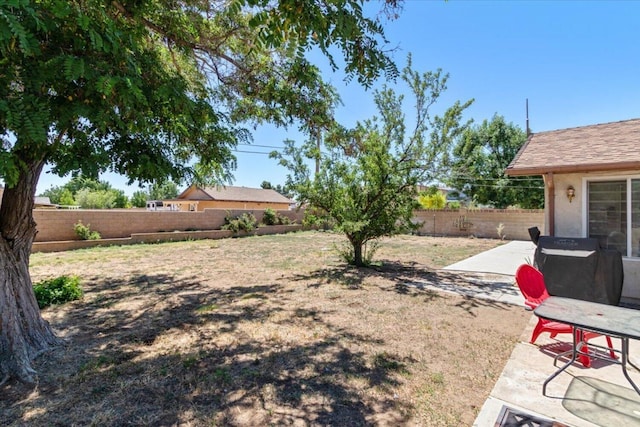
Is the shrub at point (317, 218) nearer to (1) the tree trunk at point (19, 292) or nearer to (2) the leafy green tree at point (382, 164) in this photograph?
(2) the leafy green tree at point (382, 164)

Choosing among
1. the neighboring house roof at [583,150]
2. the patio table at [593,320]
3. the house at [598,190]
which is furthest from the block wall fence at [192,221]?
the patio table at [593,320]

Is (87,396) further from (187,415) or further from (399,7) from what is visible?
(399,7)

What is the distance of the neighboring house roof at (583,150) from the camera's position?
5285 millimetres

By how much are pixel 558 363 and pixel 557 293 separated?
85.8 inches

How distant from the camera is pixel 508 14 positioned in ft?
24.4

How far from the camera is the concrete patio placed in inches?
97.9

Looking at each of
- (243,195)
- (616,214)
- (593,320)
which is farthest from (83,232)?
(243,195)

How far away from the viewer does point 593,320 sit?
2.72m

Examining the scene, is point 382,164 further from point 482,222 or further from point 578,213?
point 482,222

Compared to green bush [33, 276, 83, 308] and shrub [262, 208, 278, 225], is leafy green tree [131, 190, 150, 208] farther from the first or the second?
green bush [33, 276, 83, 308]

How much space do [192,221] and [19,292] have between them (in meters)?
14.6

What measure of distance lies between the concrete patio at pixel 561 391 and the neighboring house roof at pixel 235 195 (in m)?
30.1

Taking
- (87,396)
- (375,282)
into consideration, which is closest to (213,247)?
(375,282)

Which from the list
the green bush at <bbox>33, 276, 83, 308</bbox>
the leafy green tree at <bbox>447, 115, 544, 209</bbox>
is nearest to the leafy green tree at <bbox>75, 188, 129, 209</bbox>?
the green bush at <bbox>33, 276, 83, 308</bbox>
